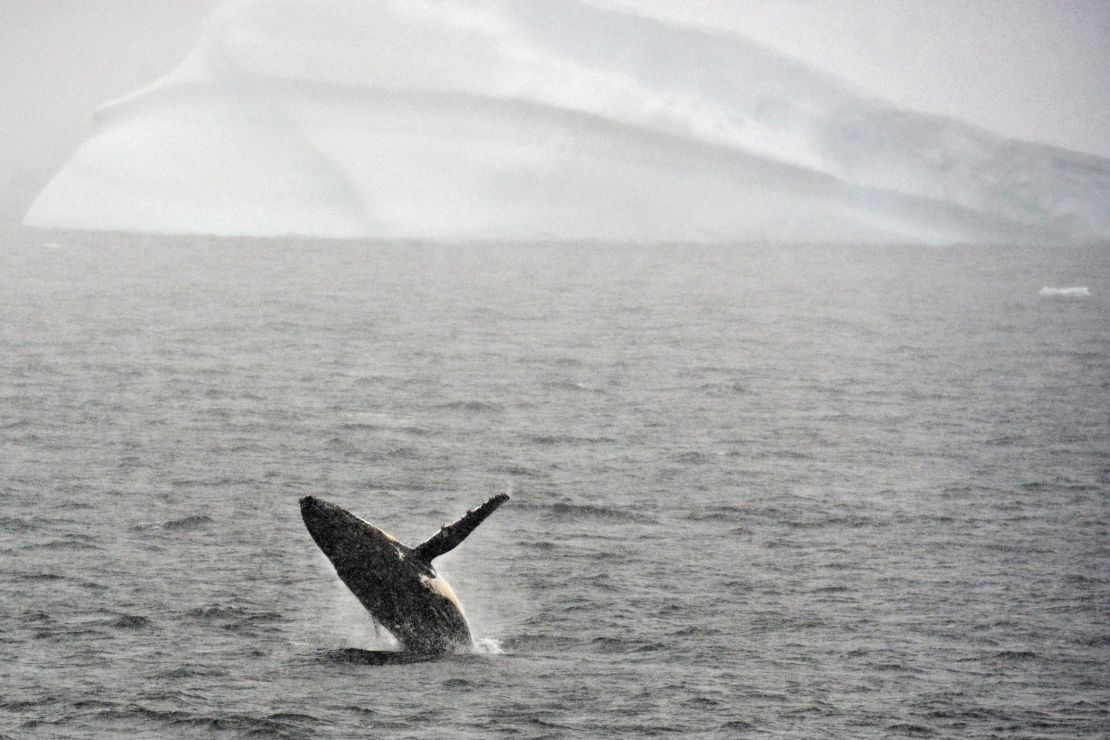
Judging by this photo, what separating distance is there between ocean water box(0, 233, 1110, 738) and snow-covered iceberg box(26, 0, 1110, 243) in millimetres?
11292

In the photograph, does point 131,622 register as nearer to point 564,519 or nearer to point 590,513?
point 564,519

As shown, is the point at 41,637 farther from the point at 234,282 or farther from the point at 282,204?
the point at 282,204

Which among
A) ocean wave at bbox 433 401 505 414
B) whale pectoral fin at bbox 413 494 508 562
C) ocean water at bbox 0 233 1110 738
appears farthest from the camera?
ocean wave at bbox 433 401 505 414

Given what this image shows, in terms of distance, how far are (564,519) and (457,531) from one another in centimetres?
590

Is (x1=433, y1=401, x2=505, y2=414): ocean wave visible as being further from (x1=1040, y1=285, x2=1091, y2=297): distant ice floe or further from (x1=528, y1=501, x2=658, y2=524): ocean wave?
(x1=1040, y1=285, x2=1091, y2=297): distant ice floe

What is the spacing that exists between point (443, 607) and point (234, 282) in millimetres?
32087

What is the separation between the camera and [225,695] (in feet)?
37.0

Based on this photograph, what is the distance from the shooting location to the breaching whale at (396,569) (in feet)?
36.5

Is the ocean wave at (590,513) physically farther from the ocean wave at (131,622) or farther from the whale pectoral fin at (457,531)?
the whale pectoral fin at (457,531)

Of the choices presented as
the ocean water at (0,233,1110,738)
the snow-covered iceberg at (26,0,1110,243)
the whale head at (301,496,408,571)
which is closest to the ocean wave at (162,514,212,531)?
the ocean water at (0,233,1110,738)

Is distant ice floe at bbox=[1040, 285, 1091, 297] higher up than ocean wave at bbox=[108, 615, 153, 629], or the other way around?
distant ice floe at bbox=[1040, 285, 1091, 297]

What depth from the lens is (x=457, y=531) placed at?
1120 cm

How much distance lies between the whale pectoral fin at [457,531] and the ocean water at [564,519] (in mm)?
1040

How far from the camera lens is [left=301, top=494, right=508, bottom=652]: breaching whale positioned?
36.5 ft
